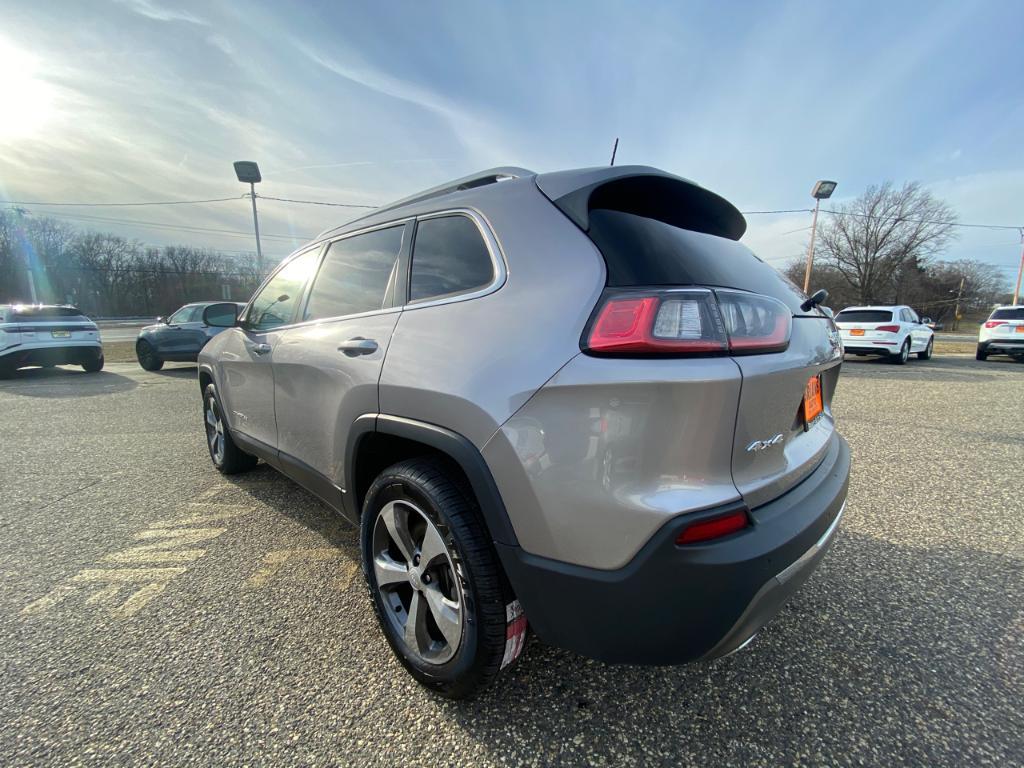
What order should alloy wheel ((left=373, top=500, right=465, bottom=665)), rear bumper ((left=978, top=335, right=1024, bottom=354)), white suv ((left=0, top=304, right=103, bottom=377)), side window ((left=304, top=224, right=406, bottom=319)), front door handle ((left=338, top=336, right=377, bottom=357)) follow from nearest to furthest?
alloy wheel ((left=373, top=500, right=465, bottom=665)) → front door handle ((left=338, top=336, right=377, bottom=357)) → side window ((left=304, top=224, right=406, bottom=319)) → white suv ((left=0, top=304, right=103, bottom=377)) → rear bumper ((left=978, top=335, right=1024, bottom=354))

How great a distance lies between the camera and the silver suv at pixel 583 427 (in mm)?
1201

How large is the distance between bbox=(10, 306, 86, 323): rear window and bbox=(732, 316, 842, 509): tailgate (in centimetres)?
1346

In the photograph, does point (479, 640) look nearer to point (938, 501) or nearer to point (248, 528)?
point (248, 528)

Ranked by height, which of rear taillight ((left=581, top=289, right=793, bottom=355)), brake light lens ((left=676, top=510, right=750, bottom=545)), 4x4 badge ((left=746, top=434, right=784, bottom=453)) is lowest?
brake light lens ((left=676, top=510, right=750, bottom=545))

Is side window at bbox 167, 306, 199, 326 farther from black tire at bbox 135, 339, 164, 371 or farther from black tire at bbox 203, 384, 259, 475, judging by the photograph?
black tire at bbox 203, 384, 259, 475

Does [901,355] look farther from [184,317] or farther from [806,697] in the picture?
[184,317]

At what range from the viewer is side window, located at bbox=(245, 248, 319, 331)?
2754 millimetres

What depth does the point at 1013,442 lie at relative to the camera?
15.4ft

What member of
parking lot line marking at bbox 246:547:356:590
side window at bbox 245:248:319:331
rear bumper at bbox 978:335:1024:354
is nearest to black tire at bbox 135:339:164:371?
side window at bbox 245:248:319:331

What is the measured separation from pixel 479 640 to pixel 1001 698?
1.82 meters

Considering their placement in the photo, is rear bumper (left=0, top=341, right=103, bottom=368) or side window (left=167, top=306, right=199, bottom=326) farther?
side window (left=167, top=306, right=199, bottom=326)

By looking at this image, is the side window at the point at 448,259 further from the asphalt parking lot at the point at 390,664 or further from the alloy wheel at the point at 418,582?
the asphalt parking lot at the point at 390,664

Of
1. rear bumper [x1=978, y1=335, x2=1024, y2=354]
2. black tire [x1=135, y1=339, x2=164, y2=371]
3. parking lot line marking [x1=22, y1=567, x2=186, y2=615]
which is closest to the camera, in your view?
parking lot line marking [x1=22, y1=567, x2=186, y2=615]

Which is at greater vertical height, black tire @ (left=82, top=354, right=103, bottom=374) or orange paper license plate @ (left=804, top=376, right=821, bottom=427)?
orange paper license plate @ (left=804, top=376, right=821, bottom=427)
